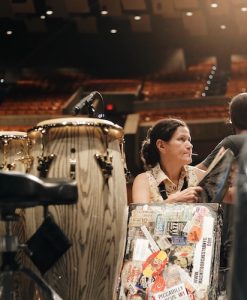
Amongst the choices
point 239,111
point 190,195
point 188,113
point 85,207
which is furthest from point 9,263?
point 188,113

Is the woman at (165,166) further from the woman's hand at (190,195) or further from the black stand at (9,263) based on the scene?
the black stand at (9,263)

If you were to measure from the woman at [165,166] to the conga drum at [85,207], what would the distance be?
27cm

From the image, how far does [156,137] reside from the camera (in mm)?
2146

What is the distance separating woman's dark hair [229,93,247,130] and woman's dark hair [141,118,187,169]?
0.66 feet

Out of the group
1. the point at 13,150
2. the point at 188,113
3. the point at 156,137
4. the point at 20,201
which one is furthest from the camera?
the point at 188,113

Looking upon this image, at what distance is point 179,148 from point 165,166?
0.09 meters

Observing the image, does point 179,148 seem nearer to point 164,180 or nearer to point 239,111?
point 164,180

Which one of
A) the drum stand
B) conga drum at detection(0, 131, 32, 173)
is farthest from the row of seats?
the drum stand

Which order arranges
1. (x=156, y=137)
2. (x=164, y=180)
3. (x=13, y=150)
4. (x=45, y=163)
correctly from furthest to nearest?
(x=156, y=137) < (x=164, y=180) < (x=13, y=150) < (x=45, y=163)

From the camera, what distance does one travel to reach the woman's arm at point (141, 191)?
1.97m

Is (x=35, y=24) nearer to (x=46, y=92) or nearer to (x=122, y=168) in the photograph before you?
(x=46, y=92)

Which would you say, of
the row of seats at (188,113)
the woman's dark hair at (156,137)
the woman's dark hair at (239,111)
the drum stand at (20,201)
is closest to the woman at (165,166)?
the woman's dark hair at (156,137)

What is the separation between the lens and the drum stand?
106 centimetres

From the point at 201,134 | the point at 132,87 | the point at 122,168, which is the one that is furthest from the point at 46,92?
the point at 122,168
